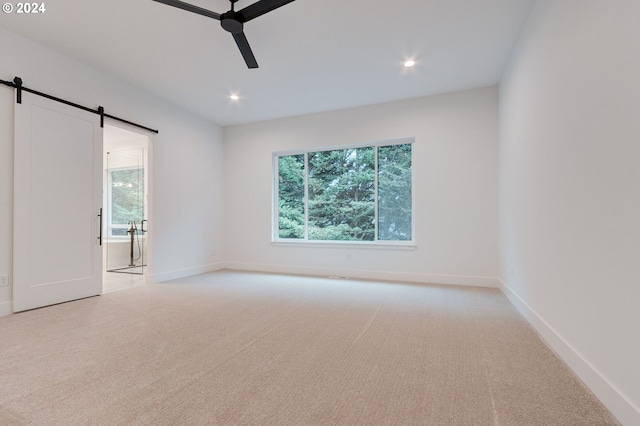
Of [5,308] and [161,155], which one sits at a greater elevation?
[161,155]

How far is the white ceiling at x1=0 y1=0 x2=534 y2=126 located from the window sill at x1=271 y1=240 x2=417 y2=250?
2373 mm

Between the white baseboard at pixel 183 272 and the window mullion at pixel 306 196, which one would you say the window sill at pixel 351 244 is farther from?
the white baseboard at pixel 183 272

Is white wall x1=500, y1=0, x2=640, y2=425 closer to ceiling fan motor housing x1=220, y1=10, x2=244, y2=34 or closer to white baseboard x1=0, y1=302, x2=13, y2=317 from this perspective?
ceiling fan motor housing x1=220, y1=10, x2=244, y2=34

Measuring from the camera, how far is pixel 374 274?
489 centimetres

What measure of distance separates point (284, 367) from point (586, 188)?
→ 2159mm

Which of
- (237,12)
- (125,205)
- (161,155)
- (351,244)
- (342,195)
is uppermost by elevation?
(237,12)

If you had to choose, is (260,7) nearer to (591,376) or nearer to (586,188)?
(586,188)

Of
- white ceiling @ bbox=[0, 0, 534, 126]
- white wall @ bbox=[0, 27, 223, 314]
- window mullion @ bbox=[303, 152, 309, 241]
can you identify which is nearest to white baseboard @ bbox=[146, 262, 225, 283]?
white wall @ bbox=[0, 27, 223, 314]

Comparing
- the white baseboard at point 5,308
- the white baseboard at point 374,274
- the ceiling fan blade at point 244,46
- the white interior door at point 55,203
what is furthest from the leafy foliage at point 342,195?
the white baseboard at point 5,308

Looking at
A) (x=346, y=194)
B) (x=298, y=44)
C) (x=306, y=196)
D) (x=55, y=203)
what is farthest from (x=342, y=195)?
(x=55, y=203)

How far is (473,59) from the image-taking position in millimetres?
3547

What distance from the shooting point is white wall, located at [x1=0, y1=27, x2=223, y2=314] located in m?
3.03

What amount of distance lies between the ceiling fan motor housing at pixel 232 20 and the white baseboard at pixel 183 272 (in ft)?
12.2

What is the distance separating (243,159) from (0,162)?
346cm
